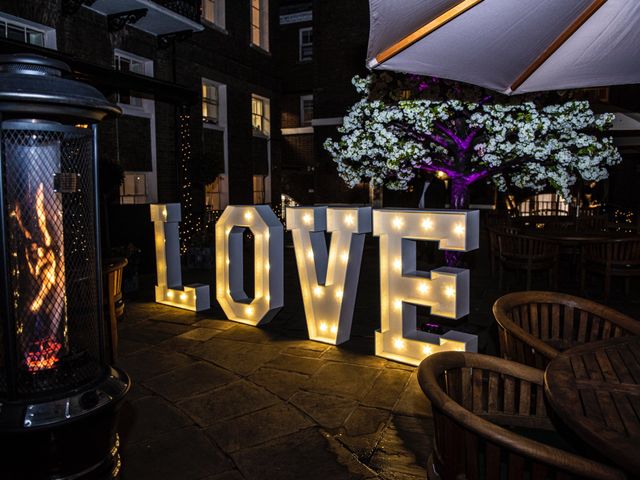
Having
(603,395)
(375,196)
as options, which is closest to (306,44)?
(375,196)

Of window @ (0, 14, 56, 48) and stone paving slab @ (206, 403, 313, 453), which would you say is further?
window @ (0, 14, 56, 48)

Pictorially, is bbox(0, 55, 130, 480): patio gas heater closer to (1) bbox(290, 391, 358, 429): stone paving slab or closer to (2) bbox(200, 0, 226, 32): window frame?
(1) bbox(290, 391, 358, 429): stone paving slab

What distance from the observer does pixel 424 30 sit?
8.06 feet

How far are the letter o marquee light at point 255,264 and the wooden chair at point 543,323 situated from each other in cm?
322

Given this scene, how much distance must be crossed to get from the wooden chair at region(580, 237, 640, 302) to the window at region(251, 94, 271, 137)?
12.5 metres

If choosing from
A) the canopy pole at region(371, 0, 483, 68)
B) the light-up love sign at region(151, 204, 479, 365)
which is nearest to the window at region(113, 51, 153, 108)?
the light-up love sign at region(151, 204, 479, 365)

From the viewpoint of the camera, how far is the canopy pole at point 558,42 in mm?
2594

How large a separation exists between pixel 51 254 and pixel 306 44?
20.4m

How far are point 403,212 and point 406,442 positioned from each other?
85.9 inches

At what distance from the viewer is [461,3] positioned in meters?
2.33

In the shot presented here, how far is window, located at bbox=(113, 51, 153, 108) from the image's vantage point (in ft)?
36.2

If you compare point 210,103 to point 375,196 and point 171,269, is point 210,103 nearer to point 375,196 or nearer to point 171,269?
point 375,196

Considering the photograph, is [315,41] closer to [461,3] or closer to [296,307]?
[296,307]

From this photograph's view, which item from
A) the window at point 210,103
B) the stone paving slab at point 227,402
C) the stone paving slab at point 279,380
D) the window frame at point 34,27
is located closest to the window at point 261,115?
the window at point 210,103
